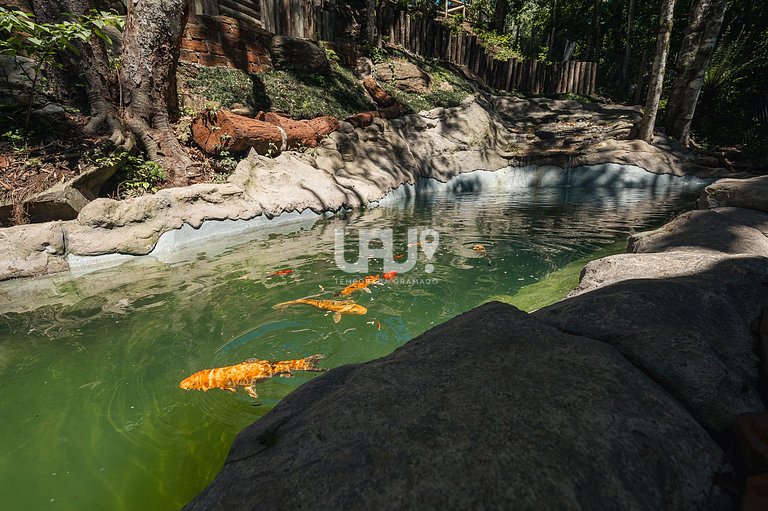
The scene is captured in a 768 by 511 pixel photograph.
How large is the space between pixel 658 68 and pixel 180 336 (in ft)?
48.2

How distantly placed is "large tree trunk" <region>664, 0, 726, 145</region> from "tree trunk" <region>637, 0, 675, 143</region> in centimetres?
70

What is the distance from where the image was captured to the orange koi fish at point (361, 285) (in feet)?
13.6

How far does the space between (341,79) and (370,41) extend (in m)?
3.44

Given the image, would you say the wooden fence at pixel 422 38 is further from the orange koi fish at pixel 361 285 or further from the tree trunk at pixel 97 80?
the orange koi fish at pixel 361 285

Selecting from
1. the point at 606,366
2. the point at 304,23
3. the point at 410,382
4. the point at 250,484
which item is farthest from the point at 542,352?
the point at 304,23

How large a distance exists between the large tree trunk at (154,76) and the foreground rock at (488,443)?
7.58 m

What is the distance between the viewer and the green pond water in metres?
1.95

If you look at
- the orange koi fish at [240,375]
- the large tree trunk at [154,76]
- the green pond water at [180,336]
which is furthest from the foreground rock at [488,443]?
the large tree trunk at [154,76]

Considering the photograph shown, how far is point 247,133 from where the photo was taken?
8805 mm

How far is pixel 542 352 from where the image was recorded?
150 cm

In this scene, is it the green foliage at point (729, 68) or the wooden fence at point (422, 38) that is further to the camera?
the green foliage at point (729, 68)

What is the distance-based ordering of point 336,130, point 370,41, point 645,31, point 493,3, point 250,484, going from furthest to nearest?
point 493,3 < point 645,31 < point 370,41 < point 336,130 < point 250,484

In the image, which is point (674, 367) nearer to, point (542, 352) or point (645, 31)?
point (542, 352)

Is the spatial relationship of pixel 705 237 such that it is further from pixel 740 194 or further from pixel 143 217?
pixel 143 217
